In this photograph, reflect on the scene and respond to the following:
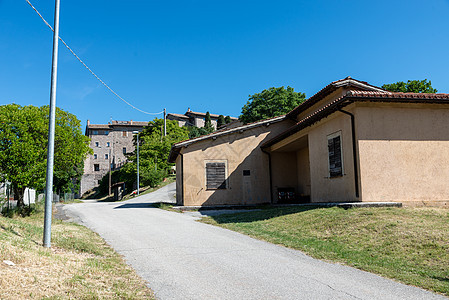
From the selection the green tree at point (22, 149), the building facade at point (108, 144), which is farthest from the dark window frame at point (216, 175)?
the building facade at point (108, 144)

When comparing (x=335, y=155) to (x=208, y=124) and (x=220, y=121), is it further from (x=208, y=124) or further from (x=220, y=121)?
(x=220, y=121)

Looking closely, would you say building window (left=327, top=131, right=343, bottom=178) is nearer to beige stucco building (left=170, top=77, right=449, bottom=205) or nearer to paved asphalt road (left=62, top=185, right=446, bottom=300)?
beige stucco building (left=170, top=77, right=449, bottom=205)

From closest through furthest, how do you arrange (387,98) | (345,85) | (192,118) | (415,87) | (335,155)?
(387,98)
(335,155)
(345,85)
(415,87)
(192,118)

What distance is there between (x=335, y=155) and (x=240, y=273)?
8474 millimetres

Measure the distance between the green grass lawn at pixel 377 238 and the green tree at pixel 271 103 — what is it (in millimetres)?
33213

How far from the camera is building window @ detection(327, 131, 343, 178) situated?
13169 mm

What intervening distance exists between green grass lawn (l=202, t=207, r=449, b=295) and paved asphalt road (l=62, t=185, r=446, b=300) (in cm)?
54

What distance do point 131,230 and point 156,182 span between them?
32.6 m

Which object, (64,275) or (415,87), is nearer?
(64,275)

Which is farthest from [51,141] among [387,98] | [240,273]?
[387,98]

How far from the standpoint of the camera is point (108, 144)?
80688mm

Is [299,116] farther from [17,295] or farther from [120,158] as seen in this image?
[120,158]

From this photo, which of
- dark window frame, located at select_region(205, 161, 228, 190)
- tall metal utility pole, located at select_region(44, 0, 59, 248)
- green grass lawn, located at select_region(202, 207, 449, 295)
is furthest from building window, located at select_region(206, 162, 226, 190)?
tall metal utility pole, located at select_region(44, 0, 59, 248)

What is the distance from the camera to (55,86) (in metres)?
8.26
